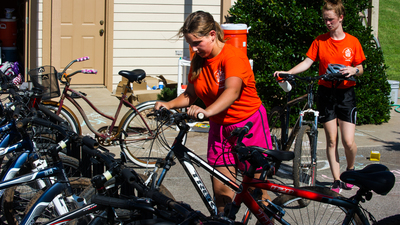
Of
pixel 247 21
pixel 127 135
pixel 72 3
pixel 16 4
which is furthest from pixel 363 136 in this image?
pixel 16 4

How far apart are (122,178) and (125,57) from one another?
745 centimetres

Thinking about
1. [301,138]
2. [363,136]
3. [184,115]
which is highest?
[184,115]

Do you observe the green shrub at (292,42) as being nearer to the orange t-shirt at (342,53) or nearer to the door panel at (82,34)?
the orange t-shirt at (342,53)

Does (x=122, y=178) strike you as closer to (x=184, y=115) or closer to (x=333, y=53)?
(x=184, y=115)

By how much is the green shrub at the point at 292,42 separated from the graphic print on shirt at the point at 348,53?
250 centimetres

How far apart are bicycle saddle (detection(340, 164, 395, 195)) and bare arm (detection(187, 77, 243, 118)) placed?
2.83 feet

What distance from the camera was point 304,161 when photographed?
14.6 ft

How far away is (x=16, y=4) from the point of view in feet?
38.6

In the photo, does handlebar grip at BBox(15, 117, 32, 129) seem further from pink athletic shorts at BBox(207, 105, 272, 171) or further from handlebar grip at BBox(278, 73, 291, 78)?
handlebar grip at BBox(278, 73, 291, 78)

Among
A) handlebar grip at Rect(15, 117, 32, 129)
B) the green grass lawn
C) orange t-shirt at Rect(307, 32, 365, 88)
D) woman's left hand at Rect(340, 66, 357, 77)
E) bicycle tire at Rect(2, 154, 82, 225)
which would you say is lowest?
bicycle tire at Rect(2, 154, 82, 225)

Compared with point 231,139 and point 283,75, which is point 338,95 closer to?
point 283,75

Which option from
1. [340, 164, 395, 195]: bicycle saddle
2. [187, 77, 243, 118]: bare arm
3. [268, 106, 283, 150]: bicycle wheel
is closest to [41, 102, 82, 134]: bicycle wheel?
[268, 106, 283, 150]: bicycle wheel

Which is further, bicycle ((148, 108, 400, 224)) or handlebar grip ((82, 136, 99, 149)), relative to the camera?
handlebar grip ((82, 136, 99, 149))

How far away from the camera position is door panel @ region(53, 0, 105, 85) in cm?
927
